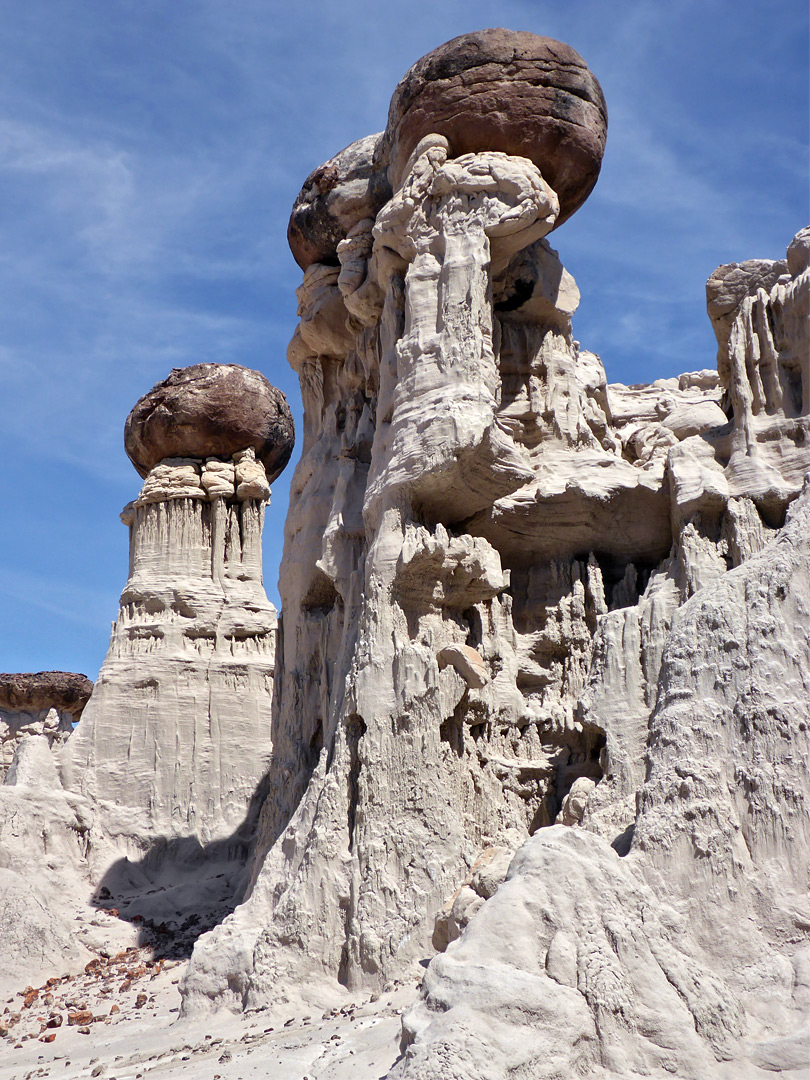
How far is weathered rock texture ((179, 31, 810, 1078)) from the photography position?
685 cm

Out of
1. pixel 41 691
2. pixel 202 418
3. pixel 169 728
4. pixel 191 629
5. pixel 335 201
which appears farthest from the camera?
pixel 41 691

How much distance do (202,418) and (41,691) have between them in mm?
11147

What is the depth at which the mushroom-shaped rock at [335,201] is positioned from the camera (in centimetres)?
1512

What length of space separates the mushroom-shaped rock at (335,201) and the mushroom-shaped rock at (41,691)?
646 inches

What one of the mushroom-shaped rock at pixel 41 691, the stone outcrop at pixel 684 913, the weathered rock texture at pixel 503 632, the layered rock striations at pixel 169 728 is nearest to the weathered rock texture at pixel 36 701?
the mushroom-shaped rock at pixel 41 691

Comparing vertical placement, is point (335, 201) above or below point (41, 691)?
above

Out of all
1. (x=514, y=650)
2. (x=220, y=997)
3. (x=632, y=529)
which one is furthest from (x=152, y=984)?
(x=632, y=529)

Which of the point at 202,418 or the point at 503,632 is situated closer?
the point at 503,632

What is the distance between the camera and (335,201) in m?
15.3

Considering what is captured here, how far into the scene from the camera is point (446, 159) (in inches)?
529

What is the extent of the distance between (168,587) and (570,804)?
437 inches

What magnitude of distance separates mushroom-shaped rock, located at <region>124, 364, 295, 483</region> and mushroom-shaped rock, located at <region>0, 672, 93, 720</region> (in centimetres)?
934

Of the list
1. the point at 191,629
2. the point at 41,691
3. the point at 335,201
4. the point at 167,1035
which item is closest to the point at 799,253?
the point at 335,201

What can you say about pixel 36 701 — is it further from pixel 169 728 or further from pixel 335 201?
pixel 335 201
